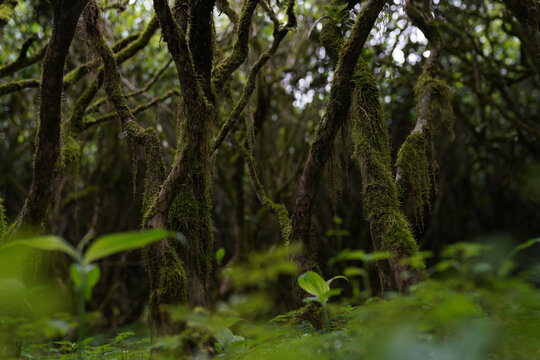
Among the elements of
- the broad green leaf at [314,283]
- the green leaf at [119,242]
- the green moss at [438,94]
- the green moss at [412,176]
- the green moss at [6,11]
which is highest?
the green moss at [6,11]

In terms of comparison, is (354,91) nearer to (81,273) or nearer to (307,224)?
(307,224)

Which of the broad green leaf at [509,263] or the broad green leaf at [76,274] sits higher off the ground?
the broad green leaf at [76,274]

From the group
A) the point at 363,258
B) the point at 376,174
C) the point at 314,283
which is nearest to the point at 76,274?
the point at 363,258

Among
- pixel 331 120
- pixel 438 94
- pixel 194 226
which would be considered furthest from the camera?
pixel 438 94

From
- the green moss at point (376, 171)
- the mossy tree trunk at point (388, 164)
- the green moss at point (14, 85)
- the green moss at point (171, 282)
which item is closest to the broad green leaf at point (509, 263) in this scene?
the mossy tree trunk at point (388, 164)

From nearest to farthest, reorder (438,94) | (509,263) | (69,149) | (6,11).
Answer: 1. (509,263)
2. (438,94)
3. (6,11)
4. (69,149)

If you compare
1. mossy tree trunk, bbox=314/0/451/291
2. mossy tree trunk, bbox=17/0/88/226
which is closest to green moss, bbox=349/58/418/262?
mossy tree trunk, bbox=314/0/451/291

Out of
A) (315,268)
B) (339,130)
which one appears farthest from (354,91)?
(315,268)

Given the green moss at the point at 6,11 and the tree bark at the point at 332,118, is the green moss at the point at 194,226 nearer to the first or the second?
the tree bark at the point at 332,118

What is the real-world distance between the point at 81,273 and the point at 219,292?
5071 millimetres

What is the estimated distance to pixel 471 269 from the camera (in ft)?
5.64

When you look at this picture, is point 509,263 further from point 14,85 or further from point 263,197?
point 14,85

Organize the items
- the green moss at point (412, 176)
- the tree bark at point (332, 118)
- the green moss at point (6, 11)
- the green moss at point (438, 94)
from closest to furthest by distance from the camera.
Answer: the tree bark at point (332, 118), the green moss at point (412, 176), the green moss at point (438, 94), the green moss at point (6, 11)

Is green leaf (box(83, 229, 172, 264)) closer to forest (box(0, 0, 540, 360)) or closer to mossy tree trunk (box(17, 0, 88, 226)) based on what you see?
forest (box(0, 0, 540, 360))
